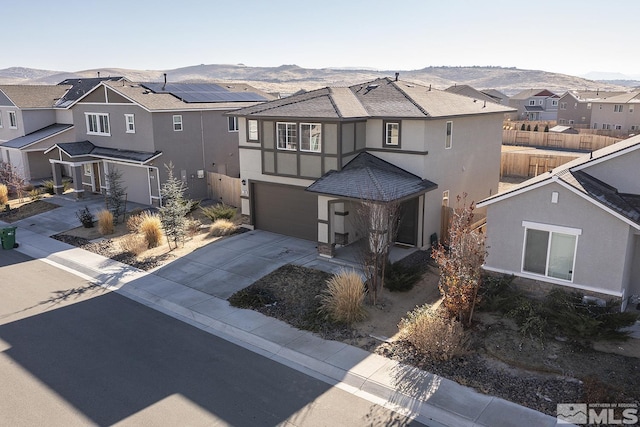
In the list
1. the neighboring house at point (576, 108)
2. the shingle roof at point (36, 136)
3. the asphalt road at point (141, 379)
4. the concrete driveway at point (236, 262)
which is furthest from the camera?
the neighboring house at point (576, 108)

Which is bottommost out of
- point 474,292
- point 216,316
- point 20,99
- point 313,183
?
point 216,316

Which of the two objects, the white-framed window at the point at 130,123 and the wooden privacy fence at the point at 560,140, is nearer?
the white-framed window at the point at 130,123

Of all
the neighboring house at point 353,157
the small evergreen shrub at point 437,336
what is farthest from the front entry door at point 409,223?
the small evergreen shrub at point 437,336

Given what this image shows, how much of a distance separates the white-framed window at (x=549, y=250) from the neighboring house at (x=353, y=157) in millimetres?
4281

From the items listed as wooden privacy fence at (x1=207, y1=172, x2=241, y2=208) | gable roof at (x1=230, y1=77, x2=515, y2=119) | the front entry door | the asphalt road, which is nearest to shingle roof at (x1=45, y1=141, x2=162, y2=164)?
wooden privacy fence at (x1=207, y1=172, x2=241, y2=208)

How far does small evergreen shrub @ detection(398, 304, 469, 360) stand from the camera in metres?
11.6

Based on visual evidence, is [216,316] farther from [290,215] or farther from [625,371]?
[625,371]

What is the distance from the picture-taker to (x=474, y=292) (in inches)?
502

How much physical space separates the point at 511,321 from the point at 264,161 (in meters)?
12.0

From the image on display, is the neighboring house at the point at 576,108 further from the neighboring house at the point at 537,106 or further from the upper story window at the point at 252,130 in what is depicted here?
the upper story window at the point at 252,130

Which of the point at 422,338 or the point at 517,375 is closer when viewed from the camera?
the point at 517,375

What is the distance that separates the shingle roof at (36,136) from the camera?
34316 mm

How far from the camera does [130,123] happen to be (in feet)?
90.1

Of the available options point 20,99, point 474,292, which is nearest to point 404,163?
point 474,292
